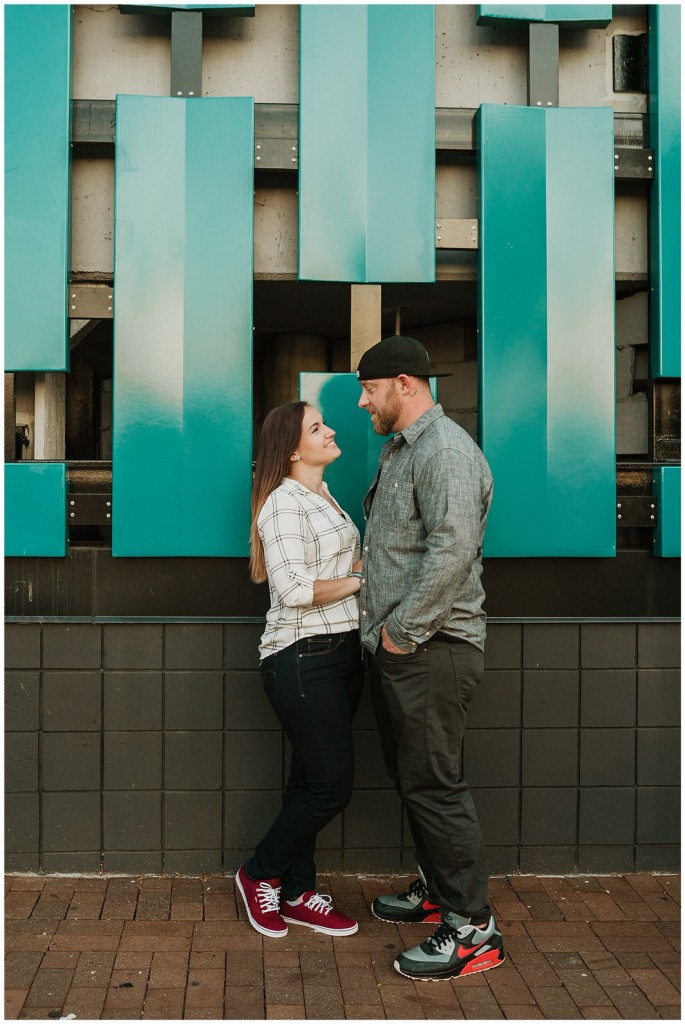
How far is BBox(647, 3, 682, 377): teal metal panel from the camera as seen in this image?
13.1 ft

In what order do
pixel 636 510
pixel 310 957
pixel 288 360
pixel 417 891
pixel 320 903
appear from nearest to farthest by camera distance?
pixel 310 957 < pixel 320 903 < pixel 417 891 < pixel 636 510 < pixel 288 360

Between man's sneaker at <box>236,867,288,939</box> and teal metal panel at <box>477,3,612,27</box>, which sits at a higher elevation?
teal metal panel at <box>477,3,612,27</box>

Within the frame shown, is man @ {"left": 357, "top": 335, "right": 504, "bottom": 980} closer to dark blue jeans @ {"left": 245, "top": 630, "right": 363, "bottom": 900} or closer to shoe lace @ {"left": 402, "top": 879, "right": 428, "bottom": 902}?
dark blue jeans @ {"left": 245, "top": 630, "right": 363, "bottom": 900}

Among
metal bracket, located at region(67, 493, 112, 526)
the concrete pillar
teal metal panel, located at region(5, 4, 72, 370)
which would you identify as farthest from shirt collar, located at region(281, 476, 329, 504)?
the concrete pillar

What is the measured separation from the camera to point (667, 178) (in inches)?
158

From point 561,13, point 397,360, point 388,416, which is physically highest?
point 561,13

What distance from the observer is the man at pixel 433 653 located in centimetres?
312

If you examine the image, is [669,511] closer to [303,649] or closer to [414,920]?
[303,649]

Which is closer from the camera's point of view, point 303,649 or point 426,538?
point 426,538

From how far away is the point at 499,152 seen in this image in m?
3.92

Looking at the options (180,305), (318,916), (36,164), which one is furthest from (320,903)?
(36,164)

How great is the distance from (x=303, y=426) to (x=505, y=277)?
1189 millimetres

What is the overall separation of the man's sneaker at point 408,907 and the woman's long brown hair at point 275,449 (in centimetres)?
153

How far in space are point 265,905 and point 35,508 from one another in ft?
6.10
